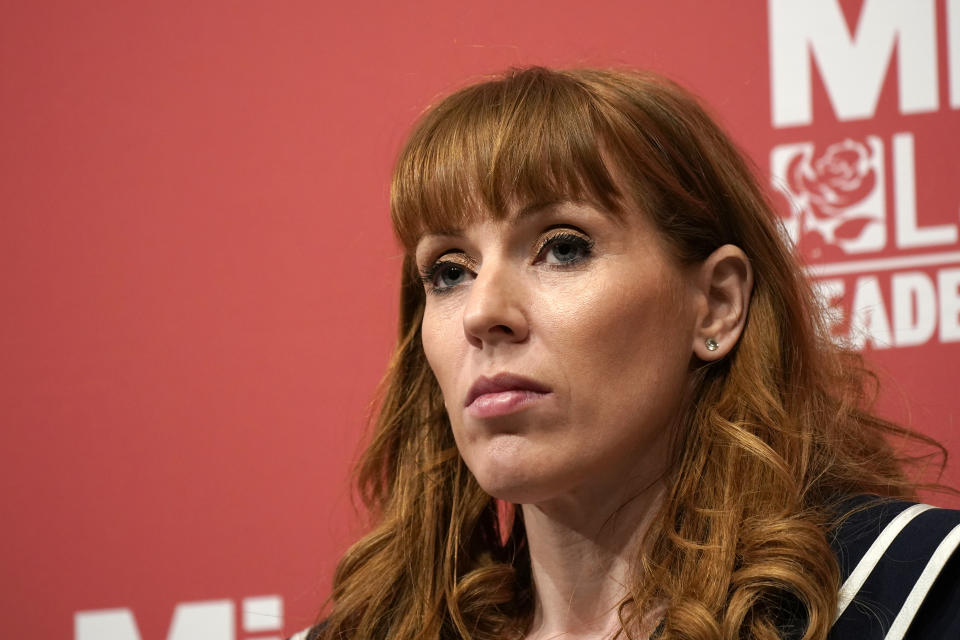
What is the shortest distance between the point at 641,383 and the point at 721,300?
0.16 m

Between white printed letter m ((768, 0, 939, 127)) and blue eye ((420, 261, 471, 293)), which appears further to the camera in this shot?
white printed letter m ((768, 0, 939, 127))

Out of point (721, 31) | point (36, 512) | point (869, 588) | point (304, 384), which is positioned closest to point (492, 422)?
point (869, 588)

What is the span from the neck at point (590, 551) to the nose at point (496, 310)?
213 millimetres

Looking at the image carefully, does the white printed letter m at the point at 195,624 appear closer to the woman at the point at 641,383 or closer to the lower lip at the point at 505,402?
the woman at the point at 641,383

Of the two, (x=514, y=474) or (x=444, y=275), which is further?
(x=444, y=275)

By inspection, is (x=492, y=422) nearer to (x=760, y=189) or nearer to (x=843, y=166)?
(x=760, y=189)

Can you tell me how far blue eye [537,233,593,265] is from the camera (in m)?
1.30

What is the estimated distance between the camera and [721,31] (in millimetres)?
1830

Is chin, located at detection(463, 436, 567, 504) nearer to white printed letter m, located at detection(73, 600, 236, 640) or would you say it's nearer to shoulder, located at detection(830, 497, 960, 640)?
shoulder, located at detection(830, 497, 960, 640)

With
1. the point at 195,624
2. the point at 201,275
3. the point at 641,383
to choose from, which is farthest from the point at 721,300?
the point at 195,624

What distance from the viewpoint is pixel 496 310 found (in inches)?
49.7

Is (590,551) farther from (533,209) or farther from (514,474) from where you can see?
(533,209)

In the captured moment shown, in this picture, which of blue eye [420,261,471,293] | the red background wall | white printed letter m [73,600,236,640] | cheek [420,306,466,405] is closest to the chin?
cheek [420,306,466,405]

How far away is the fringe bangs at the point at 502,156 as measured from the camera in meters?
1.29
